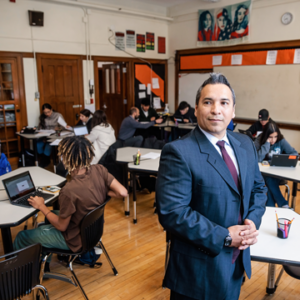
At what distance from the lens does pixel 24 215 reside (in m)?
2.22

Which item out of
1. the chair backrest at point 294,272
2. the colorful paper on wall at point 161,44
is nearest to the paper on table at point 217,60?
the colorful paper on wall at point 161,44

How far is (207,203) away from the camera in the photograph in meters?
1.22

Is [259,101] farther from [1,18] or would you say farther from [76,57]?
[1,18]

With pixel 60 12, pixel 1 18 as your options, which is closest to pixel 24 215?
pixel 1 18

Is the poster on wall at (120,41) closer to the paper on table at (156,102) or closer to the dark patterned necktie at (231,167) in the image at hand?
the paper on table at (156,102)

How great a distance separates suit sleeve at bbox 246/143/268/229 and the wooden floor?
1.33 m

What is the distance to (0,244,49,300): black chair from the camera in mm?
1571

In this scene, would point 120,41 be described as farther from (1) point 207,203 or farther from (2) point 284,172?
(1) point 207,203

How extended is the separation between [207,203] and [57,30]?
6359 millimetres

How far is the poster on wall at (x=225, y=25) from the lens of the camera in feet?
21.2

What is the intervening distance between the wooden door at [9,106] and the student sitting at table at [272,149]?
487 centimetres

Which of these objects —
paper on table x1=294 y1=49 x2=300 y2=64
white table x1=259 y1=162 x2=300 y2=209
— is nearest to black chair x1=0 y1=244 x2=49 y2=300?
white table x1=259 y1=162 x2=300 y2=209

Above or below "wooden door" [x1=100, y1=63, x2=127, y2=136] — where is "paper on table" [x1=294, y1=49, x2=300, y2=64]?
above

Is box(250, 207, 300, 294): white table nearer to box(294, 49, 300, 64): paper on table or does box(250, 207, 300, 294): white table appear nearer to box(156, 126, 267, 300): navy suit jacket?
box(156, 126, 267, 300): navy suit jacket
